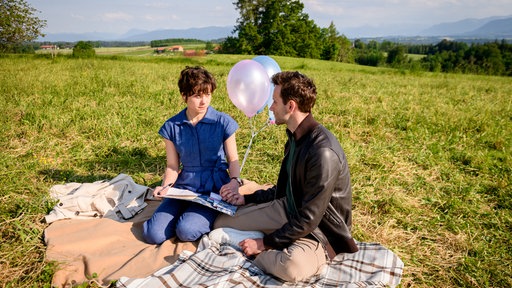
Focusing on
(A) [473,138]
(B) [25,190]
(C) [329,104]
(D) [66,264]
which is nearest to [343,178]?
(D) [66,264]

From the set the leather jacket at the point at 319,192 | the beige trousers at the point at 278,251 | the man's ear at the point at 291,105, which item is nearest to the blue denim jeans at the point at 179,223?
the beige trousers at the point at 278,251

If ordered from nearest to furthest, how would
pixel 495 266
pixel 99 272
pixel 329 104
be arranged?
pixel 99 272 < pixel 495 266 < pixel 329 104

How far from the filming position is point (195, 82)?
340cm

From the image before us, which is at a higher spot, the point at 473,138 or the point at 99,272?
the point at 473,138

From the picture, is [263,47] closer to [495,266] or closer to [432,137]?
[432,137]

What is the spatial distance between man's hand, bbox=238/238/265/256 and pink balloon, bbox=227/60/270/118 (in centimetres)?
173

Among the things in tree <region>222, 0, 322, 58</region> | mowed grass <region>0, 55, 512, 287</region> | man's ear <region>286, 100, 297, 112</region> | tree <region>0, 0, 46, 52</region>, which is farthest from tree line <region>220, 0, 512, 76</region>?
man's ear <region>286, 100, 297, 112</region>

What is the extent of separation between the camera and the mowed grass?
320 centimetres

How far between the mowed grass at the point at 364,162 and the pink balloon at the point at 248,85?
4.41 feet

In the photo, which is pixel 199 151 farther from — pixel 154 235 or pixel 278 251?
pixel 278 251

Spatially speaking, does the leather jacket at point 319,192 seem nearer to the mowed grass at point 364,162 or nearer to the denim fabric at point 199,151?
the mowed grass at point 364,162

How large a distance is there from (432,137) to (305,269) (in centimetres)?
522

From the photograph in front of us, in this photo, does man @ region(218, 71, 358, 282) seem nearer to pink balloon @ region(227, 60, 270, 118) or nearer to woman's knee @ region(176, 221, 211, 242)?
woman's knee @ region(176, 221, 211, 242)

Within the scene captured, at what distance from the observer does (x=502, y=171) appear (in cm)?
521
